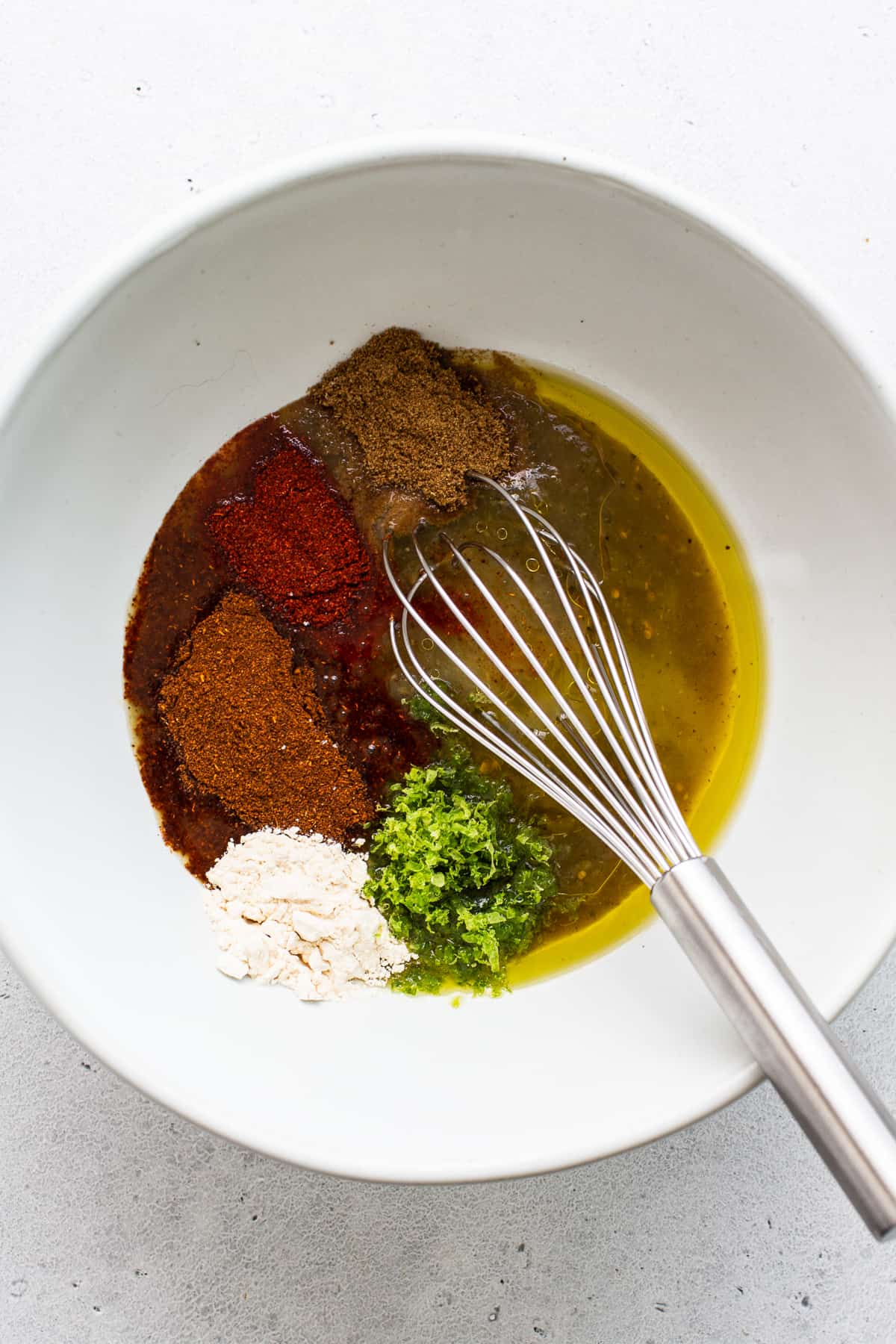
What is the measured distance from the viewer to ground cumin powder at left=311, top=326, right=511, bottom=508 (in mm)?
1104

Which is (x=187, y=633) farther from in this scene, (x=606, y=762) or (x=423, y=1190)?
(x=423, y=1190)

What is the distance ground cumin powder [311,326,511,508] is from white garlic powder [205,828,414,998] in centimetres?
44

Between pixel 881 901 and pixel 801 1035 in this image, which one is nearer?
pixel 801 1035

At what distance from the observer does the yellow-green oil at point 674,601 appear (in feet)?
3.82

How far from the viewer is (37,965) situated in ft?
2.96

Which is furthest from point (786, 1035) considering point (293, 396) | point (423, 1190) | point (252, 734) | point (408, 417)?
point (293, 396)

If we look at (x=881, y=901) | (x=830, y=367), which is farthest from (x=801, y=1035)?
(x=830, y=367)

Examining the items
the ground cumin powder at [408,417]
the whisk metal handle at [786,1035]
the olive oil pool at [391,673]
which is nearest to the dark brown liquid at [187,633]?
the olive oil pool at [391,673]

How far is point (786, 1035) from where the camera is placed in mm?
824

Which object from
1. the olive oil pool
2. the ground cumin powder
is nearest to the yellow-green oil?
the olive oil pool

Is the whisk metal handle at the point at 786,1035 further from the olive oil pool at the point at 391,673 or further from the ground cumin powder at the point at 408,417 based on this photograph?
the ground cumin powder at the point at 408,417

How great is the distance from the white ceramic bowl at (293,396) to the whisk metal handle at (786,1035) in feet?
0.22

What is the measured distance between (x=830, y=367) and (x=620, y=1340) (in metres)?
1.10

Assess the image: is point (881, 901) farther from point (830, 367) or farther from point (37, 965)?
point (37, 965)
